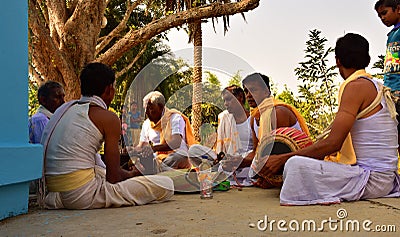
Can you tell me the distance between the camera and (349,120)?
3.56m

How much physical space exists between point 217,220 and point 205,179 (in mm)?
1586

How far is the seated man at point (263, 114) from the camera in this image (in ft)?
16.1

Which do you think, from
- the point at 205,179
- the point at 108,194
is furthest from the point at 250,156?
the point at 108,194

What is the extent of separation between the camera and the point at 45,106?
207 inches

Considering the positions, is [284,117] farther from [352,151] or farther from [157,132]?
[157,132]

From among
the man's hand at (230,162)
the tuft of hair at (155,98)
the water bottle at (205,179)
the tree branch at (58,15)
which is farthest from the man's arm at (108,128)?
the tree branch at (58,15)

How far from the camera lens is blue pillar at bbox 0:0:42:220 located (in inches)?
131

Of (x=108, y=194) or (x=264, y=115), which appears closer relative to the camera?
(x=108, y=194)

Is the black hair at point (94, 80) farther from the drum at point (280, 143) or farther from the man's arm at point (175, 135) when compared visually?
the man's arm at point (175, 135)

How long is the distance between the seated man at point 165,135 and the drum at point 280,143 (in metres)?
1.30

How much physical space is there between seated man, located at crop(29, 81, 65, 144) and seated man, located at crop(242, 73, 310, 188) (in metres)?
2.09

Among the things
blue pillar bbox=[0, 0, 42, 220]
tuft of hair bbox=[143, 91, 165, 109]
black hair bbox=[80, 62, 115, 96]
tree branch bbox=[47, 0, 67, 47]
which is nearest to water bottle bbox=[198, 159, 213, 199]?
tuft of hair bbox=[143, 91, 165, 109]

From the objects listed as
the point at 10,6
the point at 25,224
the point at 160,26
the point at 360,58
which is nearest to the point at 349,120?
the point at 360,58

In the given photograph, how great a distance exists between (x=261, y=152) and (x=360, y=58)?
4.30 ft
